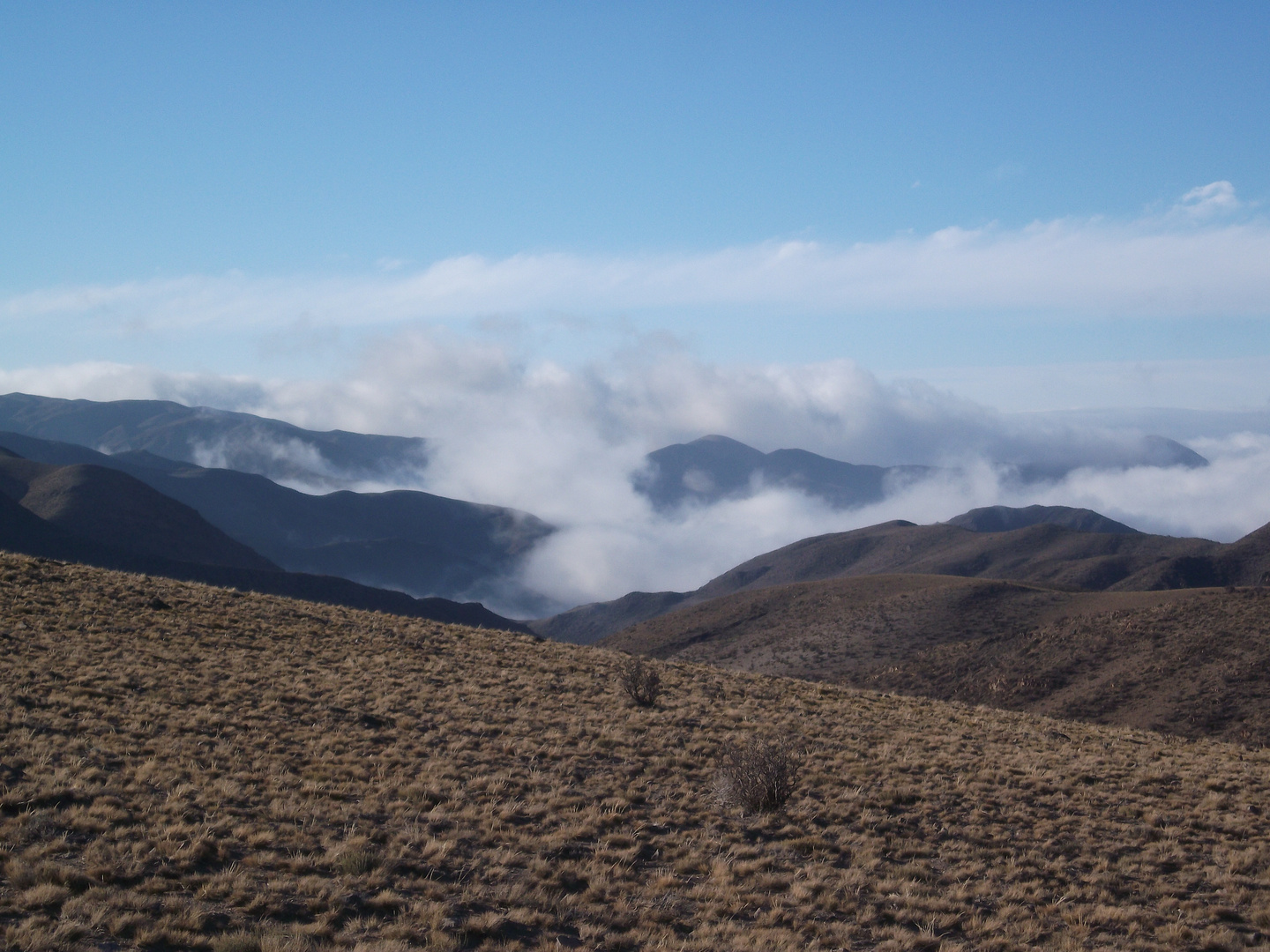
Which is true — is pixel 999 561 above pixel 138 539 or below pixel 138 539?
below

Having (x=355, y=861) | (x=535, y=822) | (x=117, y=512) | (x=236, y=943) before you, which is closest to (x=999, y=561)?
(x=117, y=512)

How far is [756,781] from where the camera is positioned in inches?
457

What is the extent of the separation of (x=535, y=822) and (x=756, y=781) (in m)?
3.00

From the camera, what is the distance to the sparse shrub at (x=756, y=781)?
1157 centimetres

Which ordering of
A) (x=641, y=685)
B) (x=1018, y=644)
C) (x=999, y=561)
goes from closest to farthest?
(x=641, y=685)
(x=1018, y=644)
(x=999, y=561)

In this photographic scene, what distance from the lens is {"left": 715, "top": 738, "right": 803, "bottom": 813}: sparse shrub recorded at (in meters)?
11.6

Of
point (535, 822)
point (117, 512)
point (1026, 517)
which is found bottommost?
point (535, 822)

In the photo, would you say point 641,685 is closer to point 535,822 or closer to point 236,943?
point 535,822

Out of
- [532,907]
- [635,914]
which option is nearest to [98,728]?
[532,907]

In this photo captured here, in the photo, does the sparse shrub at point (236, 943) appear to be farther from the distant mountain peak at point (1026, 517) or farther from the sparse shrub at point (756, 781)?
the distant mountain peak at point (1026, 517)

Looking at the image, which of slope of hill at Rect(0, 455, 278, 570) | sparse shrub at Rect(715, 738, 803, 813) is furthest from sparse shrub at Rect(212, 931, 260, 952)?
slope of hill at Rect(0, 455, 278, 570)

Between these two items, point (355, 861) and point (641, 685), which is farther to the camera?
point (641, 685)

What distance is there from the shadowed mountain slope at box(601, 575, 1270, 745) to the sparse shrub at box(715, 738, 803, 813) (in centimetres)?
2736

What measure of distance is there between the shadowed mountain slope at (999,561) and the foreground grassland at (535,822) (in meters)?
70.9
